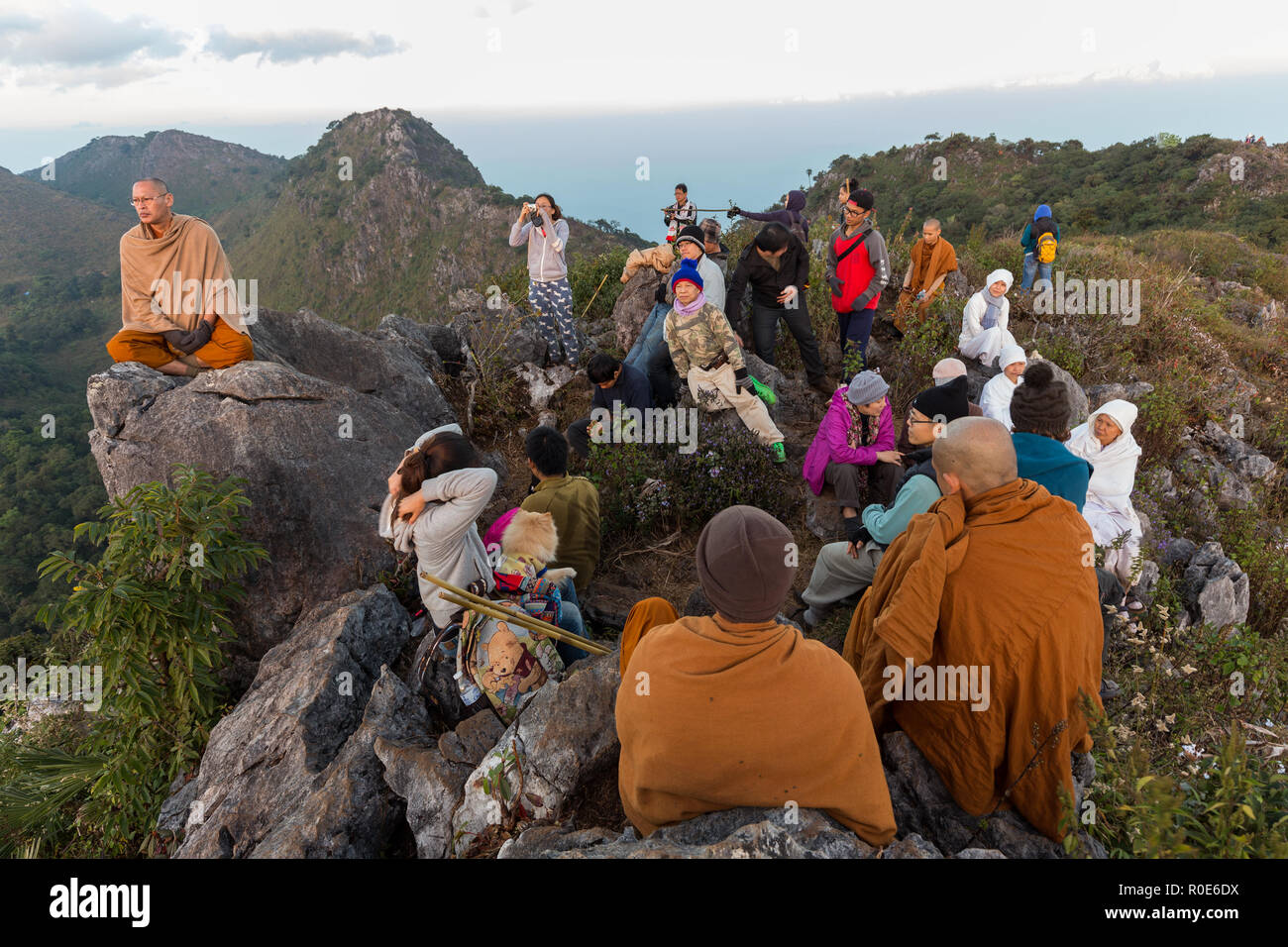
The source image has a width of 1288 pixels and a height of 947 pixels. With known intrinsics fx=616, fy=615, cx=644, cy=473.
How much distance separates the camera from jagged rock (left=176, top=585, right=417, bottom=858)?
2988 mm

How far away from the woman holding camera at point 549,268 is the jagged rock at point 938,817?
6.99 metres

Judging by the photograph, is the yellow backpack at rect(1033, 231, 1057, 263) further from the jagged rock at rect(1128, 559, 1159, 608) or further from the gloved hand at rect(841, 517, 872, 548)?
the gloved hand at rect(841, 517, 872, 548)

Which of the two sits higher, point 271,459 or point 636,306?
point 636,306

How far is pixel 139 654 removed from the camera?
12.4ft

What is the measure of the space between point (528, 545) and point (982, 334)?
678 cm

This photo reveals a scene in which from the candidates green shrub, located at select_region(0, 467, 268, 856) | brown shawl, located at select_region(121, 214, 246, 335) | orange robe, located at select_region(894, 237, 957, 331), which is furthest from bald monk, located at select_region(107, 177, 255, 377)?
orange robe, located at select_region(894, 237, 957, 331)

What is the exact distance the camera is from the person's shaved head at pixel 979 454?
2.65 m

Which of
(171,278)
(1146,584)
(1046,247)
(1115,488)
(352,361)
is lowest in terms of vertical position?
(1146,584)

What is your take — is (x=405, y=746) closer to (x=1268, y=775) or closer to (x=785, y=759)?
(x=785, y=759)

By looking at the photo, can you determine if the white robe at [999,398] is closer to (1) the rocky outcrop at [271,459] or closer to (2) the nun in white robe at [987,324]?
(2) the nun in white robe at [987,324]

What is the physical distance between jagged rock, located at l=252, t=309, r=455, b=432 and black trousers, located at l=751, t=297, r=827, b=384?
3.96 m

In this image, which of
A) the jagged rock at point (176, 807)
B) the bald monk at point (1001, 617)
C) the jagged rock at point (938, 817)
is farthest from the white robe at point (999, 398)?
the jagged rock at point (176, 807)

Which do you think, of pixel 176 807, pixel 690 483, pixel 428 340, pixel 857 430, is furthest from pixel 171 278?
pixel 857 430

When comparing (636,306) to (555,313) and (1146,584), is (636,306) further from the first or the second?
(1146,584)
